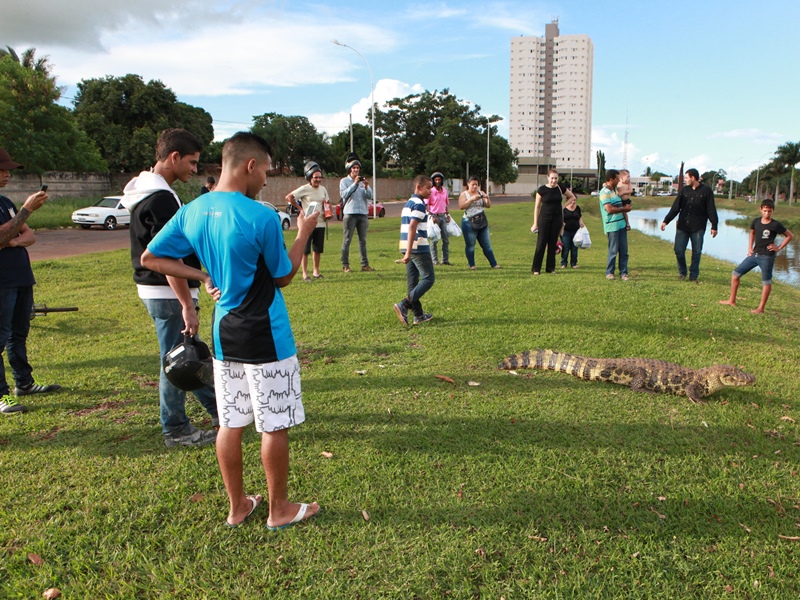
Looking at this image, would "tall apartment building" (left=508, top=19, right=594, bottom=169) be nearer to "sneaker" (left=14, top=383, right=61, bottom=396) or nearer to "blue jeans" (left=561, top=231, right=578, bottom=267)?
"blue jeans" (left=561, top=231, right=578, bottom=267)

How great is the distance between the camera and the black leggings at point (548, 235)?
30.7ft

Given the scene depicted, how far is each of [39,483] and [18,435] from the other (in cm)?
86

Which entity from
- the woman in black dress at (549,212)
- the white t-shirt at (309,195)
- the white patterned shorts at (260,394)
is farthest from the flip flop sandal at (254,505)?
the woman in black dress at (549,212)

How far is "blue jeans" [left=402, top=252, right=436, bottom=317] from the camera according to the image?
6469mm

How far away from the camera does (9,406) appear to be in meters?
4.24

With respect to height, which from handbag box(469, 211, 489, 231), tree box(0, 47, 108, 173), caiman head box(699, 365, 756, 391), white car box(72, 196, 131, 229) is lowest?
caiman head box(699, 365, 756, 391)

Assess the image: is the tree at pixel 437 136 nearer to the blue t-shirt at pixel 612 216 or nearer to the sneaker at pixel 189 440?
the blue t-shirt at pixel 612 216

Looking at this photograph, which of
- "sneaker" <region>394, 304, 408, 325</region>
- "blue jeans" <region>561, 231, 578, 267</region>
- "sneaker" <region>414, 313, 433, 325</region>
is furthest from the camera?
"blue jeans" <region>561, 231, 578, 267</region>

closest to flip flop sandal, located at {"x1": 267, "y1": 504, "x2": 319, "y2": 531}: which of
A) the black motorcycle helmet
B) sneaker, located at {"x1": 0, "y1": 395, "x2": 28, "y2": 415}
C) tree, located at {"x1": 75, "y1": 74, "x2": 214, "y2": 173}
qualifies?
the black motorcycle helmet

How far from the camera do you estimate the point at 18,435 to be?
390 cm

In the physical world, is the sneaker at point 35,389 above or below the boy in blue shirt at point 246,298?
below

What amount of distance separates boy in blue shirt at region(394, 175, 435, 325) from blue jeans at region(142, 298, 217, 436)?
3203 mm

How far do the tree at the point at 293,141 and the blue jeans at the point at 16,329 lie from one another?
5023 centimetres

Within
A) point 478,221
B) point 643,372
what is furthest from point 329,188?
point 643,372
